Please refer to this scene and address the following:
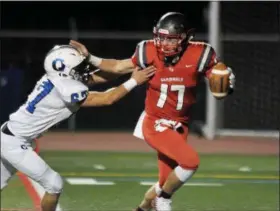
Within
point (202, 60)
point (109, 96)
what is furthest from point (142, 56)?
point (109, 96)

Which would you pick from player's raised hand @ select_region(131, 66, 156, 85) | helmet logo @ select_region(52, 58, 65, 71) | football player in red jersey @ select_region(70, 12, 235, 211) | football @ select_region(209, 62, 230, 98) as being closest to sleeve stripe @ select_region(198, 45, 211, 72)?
football player in red jersey @ select_region(70, 12, 235, 211)

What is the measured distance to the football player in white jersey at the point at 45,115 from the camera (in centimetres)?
579

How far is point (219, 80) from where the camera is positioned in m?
6.27

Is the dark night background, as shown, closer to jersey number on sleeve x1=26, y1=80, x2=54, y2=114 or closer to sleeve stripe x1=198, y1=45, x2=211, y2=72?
sleeve stripe x1=198, y1=45, x2=211, y2=72

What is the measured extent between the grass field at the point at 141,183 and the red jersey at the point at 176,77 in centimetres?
118

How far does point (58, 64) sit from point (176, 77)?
1.08 metres

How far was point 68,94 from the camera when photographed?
5695mm

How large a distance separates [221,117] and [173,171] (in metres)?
7.83

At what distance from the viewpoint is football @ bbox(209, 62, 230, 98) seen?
627 centimetres

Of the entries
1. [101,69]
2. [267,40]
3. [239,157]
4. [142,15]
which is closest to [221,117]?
[267,40]

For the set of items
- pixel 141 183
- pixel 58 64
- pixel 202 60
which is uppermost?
pixel 58 64

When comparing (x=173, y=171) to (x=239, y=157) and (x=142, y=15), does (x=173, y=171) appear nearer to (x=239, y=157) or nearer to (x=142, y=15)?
(x=239, y=157)

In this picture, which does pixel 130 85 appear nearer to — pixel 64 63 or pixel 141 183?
pixel 64 63

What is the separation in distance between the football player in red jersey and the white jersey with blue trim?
0.70 meters
